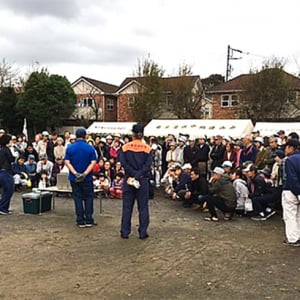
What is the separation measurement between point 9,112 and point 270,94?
21084 mm

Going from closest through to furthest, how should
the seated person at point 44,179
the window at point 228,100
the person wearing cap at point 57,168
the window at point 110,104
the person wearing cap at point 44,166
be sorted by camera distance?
1. the seated person at point 44,179
2. the person wearing cap at point 57,168
3. the person wearing cap at point 44,166
4. the window at point 228,100
5. the window at point 110,104

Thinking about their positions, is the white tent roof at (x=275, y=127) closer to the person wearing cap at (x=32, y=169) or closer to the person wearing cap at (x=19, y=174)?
the person wearing cap at (x=32, y=169)

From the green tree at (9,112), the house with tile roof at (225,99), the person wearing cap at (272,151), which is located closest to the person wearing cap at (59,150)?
the person wearing cap at (272,151)

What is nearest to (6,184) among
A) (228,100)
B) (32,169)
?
(32,169)

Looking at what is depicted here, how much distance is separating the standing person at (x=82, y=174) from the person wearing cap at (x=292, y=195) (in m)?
3.42

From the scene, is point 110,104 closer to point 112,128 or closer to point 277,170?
point 112,128

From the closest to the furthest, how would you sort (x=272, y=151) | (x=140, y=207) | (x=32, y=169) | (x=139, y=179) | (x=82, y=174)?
(x=139, y=179) → (x=140, y=207) → (x=82, y=174) → (x=272, y=151) → (x=32, y=169)

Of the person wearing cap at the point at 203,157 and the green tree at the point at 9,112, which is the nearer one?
the person wearing cap at the point at 203,157

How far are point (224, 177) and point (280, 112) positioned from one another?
25362 mm

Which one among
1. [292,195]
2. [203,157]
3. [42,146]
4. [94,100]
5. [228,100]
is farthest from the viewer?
[94,100]

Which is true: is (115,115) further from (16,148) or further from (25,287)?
(25,287)

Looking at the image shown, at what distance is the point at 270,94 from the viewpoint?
1273 inches

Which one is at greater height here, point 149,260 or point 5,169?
point 5,169

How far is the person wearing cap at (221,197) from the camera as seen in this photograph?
871 centimetres
